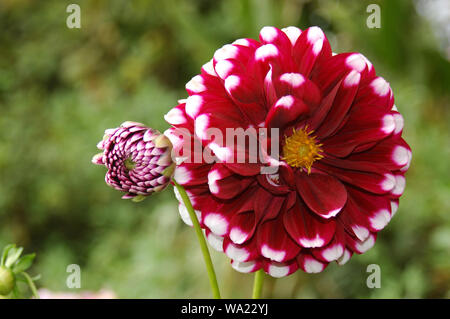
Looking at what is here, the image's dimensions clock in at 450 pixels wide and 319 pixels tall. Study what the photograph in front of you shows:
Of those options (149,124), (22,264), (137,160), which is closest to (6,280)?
(22,264)

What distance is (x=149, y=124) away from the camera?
1.37 m

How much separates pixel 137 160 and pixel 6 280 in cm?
15

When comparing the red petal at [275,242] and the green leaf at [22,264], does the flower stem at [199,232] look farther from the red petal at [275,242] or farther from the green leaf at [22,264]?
the green leaf at [22,264]

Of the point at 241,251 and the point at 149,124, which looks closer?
the point at 241,251

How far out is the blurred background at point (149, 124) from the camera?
3.50 feet

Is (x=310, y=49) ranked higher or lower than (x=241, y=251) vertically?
higher

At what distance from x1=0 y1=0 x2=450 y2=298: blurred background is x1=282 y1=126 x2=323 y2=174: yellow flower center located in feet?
1.52

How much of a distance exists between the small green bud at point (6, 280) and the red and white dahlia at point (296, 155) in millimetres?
145

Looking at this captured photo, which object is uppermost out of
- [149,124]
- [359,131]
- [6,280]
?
[359,131]

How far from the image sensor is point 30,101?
5.08 feet

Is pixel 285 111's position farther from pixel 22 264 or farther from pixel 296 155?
pixel 22 264

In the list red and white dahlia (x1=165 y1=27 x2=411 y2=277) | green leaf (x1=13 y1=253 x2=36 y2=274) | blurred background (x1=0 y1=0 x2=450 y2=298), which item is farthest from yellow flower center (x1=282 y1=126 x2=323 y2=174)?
blurred background (x1=0 y1=0 x2=450 y2=298)

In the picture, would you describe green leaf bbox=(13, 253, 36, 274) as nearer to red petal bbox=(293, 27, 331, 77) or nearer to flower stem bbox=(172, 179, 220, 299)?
flower stem bbox=(172, 179, 220, 299)
